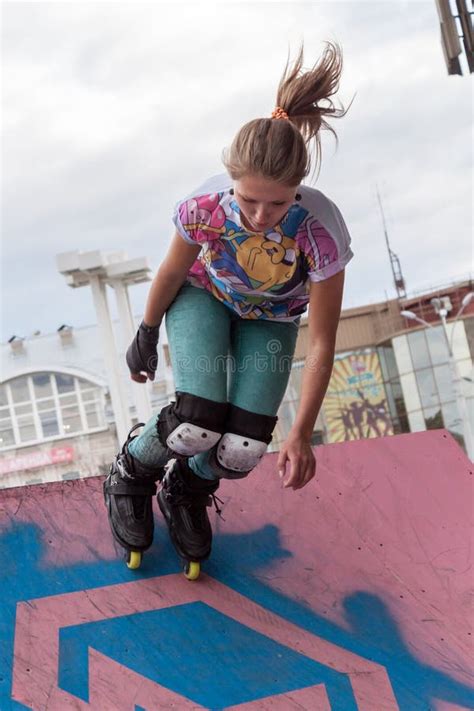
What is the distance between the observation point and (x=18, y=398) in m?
39.3

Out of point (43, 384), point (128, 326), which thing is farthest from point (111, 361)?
point (43, 384)

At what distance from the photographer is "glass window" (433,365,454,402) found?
1303 inches

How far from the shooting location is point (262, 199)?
2646 millimetres

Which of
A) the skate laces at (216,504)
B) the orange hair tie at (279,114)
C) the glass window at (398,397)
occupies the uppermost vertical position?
the orange hair tie at (279,114)

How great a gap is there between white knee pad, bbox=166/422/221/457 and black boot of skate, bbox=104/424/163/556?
0.23 m

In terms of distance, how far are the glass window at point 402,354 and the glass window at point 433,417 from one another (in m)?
2.02

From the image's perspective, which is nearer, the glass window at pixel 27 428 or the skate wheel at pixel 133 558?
the skate wheel at pixel 133 558

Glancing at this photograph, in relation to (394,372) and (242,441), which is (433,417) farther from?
(242,441)

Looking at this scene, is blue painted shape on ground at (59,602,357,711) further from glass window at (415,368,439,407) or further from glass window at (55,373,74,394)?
glass window at (55,373,74,394)

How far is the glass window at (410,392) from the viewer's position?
114ft

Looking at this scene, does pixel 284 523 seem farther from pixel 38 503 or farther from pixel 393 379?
pixel 393 379

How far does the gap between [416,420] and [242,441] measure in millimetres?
32374

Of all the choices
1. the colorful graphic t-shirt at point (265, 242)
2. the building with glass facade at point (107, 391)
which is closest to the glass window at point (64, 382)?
the building with glass facade at point (107, 391)

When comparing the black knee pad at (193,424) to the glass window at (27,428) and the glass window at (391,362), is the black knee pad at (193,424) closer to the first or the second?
the glass window at (391,362)
